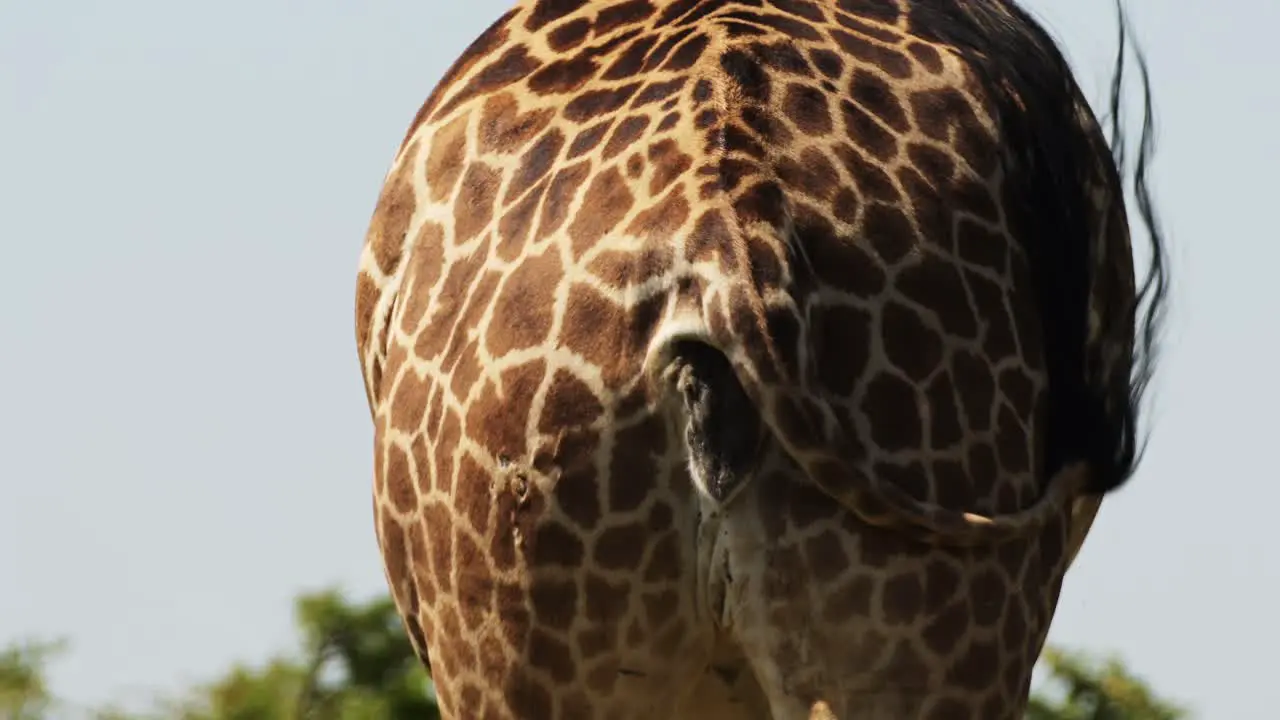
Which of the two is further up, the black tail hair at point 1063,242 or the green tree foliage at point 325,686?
the black tail hair at point 1063,242

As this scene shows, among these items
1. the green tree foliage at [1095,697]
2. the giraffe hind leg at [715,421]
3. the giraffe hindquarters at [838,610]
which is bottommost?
the green tree foliage at [1095,697]

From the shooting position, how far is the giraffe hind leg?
427cm

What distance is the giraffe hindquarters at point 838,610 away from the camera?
4.30 m

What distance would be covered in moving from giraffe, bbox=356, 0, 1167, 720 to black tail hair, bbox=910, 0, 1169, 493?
0.04ft

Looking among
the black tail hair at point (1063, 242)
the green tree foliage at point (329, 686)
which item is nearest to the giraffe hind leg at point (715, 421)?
the black tail hair at point (1063, 242)

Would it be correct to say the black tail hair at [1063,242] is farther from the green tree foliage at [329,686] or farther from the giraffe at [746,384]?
the green tree foliage at [329,686]

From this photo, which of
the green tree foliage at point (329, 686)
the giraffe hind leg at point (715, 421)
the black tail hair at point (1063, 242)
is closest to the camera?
the giraffe hind leg at point (715, 421)

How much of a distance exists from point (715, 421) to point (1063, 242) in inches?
43.4

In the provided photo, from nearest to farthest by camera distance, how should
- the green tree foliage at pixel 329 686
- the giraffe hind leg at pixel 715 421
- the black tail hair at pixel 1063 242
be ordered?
1. the giraffe hind leg at pixel 715 421
2. the black tail hair at pixel 1063 242
3. the green tree foliage at pixel 329 686

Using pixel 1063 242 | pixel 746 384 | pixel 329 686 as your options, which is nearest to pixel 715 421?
pixel 746 384

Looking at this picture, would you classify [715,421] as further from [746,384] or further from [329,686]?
[329,686]

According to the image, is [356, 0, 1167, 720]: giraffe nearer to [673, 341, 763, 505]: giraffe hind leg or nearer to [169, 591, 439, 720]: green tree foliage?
[673, 341, 763, 505]: giraffe hind leg

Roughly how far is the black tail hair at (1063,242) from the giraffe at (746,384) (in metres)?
0.01

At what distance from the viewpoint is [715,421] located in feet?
14.0
